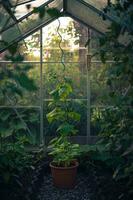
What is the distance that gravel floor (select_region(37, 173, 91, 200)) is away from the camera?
4730mm

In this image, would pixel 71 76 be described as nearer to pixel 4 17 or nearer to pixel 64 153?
pixel 64 153

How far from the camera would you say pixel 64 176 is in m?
5.04

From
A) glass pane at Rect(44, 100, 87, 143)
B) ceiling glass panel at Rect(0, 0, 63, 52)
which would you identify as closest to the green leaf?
ceiling glass panel at Rect(0, 0, 63, 52)

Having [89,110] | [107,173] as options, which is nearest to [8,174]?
[107,173]

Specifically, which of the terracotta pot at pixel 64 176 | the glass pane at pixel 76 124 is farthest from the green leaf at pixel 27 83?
the glass pane at pixel 76 124

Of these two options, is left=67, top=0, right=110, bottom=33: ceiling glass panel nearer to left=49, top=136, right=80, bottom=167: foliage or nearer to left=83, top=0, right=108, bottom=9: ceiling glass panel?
left=83, top=0, right=108, bottom=9: ceiling glass panel

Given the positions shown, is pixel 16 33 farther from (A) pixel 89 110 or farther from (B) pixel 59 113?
(A) pixel 89 110

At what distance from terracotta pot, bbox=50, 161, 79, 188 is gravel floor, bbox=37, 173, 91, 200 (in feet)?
0.25

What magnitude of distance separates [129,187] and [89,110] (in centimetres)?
241

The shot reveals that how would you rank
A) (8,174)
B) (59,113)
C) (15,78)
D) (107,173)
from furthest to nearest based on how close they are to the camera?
1. (59,113)
2. (107,173)
3. (8,174)
4. (15,78)

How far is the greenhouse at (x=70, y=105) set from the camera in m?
3.14

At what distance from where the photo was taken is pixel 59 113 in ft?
17.5

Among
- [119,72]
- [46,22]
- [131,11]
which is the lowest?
[119,72]

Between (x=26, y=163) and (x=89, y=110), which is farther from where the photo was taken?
(x=89, y=110)
